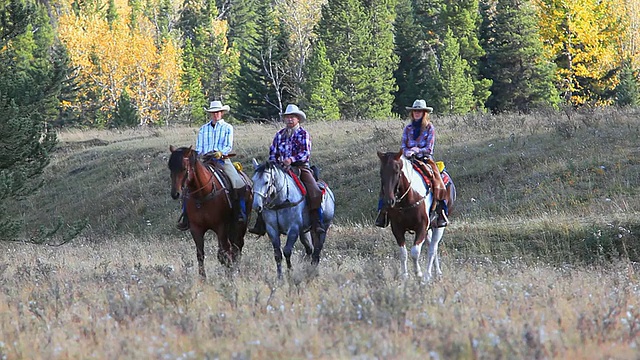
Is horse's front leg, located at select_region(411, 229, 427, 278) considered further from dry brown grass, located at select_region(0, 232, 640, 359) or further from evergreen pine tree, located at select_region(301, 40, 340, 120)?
evergreen pine tree, located at select_region(301, 40, 340, 120)

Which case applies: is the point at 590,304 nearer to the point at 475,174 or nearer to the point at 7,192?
the point at 7,192

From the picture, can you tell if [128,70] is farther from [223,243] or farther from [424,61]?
[223,243]

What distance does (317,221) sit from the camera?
42.1 feet

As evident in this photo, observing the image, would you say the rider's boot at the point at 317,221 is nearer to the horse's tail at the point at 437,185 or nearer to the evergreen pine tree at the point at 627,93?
the horse's tail at the point at 437,185

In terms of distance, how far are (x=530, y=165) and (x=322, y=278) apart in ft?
43.9

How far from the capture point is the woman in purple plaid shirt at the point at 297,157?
1263 centimetres

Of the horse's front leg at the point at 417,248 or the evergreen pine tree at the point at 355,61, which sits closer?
the horse's front leg at the point at 417,248

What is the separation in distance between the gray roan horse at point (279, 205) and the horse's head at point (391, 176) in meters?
1.41

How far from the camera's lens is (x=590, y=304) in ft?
27.6

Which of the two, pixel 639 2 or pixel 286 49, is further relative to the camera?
pixel 639 2

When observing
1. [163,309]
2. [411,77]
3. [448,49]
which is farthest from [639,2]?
[163,309]

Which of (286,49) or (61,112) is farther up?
(286,49)

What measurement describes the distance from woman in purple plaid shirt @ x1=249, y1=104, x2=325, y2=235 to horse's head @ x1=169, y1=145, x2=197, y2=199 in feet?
4.15

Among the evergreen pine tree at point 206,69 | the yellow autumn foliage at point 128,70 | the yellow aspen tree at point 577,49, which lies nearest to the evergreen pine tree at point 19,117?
the yellow aspen tree at point 577,49
